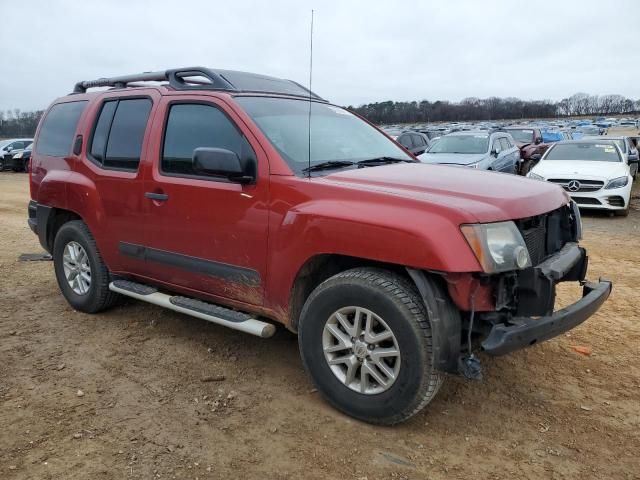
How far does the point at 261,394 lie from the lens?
3.54 meters

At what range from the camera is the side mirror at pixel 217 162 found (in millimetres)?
3393

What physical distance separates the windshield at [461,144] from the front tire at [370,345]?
10444 mm

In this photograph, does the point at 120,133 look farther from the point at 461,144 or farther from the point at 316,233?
the point at 461,144

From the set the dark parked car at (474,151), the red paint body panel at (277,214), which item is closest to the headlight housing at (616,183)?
the dark parked car at (474,151)

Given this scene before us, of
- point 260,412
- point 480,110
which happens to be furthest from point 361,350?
point 480,110

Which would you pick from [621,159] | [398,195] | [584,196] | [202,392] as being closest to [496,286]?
[398,195]

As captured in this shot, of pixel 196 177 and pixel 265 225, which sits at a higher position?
pixel 196 177

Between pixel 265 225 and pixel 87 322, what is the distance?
2344 mm

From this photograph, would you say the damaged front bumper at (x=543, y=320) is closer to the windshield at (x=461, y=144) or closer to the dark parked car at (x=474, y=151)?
the dark parked car at (x=474, y=151)

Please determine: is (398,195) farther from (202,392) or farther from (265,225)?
(202,392)

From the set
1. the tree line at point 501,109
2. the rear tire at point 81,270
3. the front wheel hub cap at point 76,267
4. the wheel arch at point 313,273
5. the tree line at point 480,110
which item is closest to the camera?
the wheel arch at point 313,273

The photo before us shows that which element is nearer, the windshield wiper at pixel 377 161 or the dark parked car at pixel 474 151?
the windshield wiper at pixel 377 161

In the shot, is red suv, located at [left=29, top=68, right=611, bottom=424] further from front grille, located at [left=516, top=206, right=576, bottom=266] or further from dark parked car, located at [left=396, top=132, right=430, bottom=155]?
dark parked car, located at [left=396, top=132, right=430, bottom=155]

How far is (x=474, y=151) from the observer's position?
12789 mm
